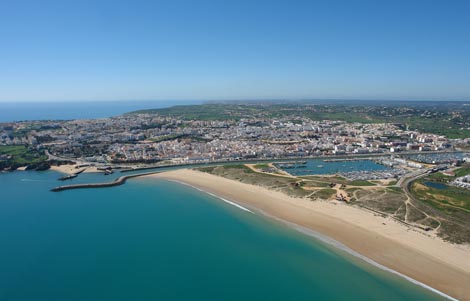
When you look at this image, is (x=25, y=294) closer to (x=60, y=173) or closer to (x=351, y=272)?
(x=351, y=272)

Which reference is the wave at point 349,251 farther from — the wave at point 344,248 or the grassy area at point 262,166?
the grassy area at point 262,166

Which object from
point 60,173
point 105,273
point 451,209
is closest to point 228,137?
point 60,173

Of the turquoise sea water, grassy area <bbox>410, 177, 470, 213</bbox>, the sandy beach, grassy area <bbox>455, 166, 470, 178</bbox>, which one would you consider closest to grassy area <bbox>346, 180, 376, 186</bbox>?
grassy area <bbox>410, 177, 470, 213</bbox>

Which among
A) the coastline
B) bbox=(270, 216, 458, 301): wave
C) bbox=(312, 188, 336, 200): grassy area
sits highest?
the coastline

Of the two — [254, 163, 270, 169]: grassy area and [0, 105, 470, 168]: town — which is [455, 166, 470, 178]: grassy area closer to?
[0, 105, 470, 168]: town

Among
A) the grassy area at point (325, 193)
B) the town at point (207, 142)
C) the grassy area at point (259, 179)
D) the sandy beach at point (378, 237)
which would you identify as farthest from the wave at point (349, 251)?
the town at point (207, 142)
